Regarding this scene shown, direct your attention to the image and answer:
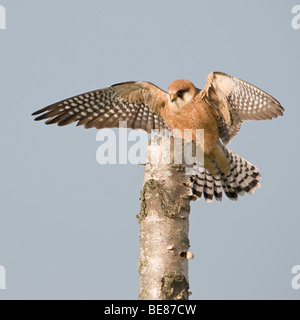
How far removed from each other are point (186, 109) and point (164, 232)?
2.99 metres

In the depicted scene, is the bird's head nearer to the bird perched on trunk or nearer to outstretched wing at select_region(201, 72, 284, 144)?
the bird perched on trunk

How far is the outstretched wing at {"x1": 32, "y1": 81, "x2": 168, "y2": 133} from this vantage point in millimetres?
7180

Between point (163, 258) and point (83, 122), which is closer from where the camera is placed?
point (163, 258)

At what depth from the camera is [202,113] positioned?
295 inches

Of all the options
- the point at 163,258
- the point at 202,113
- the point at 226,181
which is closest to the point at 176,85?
the point at 202,113

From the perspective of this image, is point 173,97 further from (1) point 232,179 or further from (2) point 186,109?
(1) point 232,179

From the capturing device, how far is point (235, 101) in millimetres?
7363

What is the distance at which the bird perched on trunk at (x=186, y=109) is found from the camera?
7219 millimetres

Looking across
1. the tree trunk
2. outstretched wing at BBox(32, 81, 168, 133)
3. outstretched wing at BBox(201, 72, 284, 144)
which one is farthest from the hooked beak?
the tree trunk

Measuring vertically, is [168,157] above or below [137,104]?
below

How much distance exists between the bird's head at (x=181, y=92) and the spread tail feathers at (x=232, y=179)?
0.98 m

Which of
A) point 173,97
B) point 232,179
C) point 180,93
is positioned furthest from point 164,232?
point 232,179
